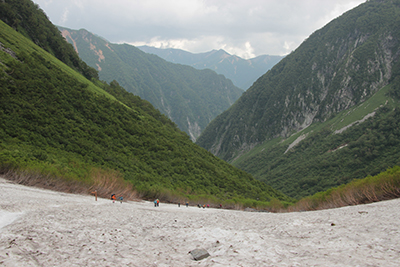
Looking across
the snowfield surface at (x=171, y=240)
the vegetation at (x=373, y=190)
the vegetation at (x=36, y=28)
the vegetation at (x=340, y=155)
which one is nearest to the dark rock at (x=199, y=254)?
the snowfield surface at (x=171, y=240)

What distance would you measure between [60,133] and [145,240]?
29413mm

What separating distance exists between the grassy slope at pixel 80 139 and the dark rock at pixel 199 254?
18936 mm

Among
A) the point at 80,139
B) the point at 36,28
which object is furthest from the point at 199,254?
the point at 36,28

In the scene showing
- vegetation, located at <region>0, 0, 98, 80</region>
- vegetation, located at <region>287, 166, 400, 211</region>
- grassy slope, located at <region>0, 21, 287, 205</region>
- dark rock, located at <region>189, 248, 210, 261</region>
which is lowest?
dark rock, located at <region>189, 248, 210, 261</region>

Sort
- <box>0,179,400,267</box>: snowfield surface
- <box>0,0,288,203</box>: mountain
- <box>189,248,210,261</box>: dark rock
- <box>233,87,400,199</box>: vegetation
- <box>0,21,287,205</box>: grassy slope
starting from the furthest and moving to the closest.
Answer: <box>233,87,400,199</box>: vegetation
<box>0,21,287,205</box>: grassy slope
<box>0,0,288,203</box>: mountain
<box>189,248,210,261</box>: dark rock
<box>0,179,400,267</box>: snowfield surface

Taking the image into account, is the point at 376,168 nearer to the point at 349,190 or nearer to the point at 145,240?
the point at 349,190

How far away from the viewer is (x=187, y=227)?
13.4 m

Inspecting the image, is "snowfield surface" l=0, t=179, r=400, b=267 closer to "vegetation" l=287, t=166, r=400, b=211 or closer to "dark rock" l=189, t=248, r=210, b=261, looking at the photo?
"dark rock" l=189, t=248, r=210, b=261

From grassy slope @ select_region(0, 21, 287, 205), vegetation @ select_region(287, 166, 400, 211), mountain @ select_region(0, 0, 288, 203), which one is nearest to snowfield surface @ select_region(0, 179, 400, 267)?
vegetation @ select_region(287, 166, 400, 211)

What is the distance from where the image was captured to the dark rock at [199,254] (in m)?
8.57

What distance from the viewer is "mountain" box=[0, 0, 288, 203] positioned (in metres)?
25.4

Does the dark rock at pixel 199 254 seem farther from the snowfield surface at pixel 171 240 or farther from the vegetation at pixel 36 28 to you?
the vegetation at pixel 36 28

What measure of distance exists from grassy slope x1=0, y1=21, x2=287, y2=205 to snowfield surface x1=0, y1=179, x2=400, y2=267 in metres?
13.5

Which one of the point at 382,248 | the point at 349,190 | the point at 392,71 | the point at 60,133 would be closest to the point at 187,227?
the point at 382,248
